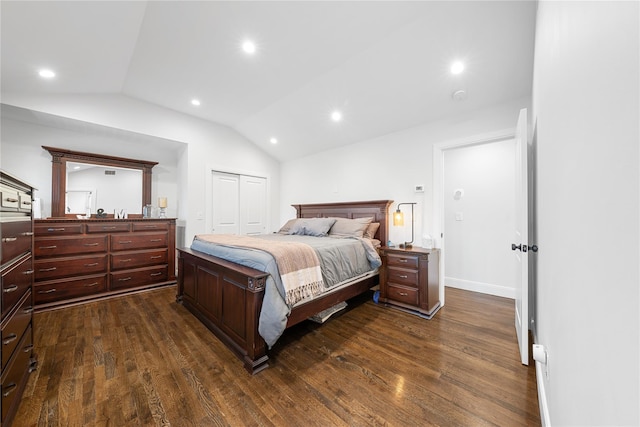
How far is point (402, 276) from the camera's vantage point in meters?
2.99

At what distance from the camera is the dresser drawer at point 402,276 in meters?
2.91

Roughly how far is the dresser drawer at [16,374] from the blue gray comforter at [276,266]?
4.41ft

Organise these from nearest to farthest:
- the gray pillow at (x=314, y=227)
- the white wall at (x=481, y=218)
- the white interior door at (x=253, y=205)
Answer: the white wall at (x=481, y=218)
the gray pillow at (x=314, y=227)
the white interior door at (x=253, y=205)

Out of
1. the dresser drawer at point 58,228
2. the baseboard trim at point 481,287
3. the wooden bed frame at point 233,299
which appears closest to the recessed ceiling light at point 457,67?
the wooden bed frame at point 233,299

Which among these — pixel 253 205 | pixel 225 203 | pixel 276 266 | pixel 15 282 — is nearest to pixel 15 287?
pixel 15 282

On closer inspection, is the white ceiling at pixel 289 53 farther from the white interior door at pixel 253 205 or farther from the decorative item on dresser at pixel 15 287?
the white interior door at pixel 253 205

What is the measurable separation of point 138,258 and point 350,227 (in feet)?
10.8

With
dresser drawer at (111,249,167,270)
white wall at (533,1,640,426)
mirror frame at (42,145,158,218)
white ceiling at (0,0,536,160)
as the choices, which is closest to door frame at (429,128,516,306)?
white ceiling at (0,0,536,160)

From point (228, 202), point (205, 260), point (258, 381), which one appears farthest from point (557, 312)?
point (228, 202)

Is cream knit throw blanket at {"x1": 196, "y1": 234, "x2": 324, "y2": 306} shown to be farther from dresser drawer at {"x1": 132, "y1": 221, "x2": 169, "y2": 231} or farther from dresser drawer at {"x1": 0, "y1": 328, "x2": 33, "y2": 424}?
dresser drawer at {"x1": 132, "y1": 221, "x2": 169, "y2": 231}

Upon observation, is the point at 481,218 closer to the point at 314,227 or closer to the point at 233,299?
the point at 314,227

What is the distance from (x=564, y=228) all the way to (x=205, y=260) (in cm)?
271

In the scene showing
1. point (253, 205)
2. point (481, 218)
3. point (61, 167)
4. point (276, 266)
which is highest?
point (61, 167)

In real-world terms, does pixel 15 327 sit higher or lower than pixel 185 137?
lower
